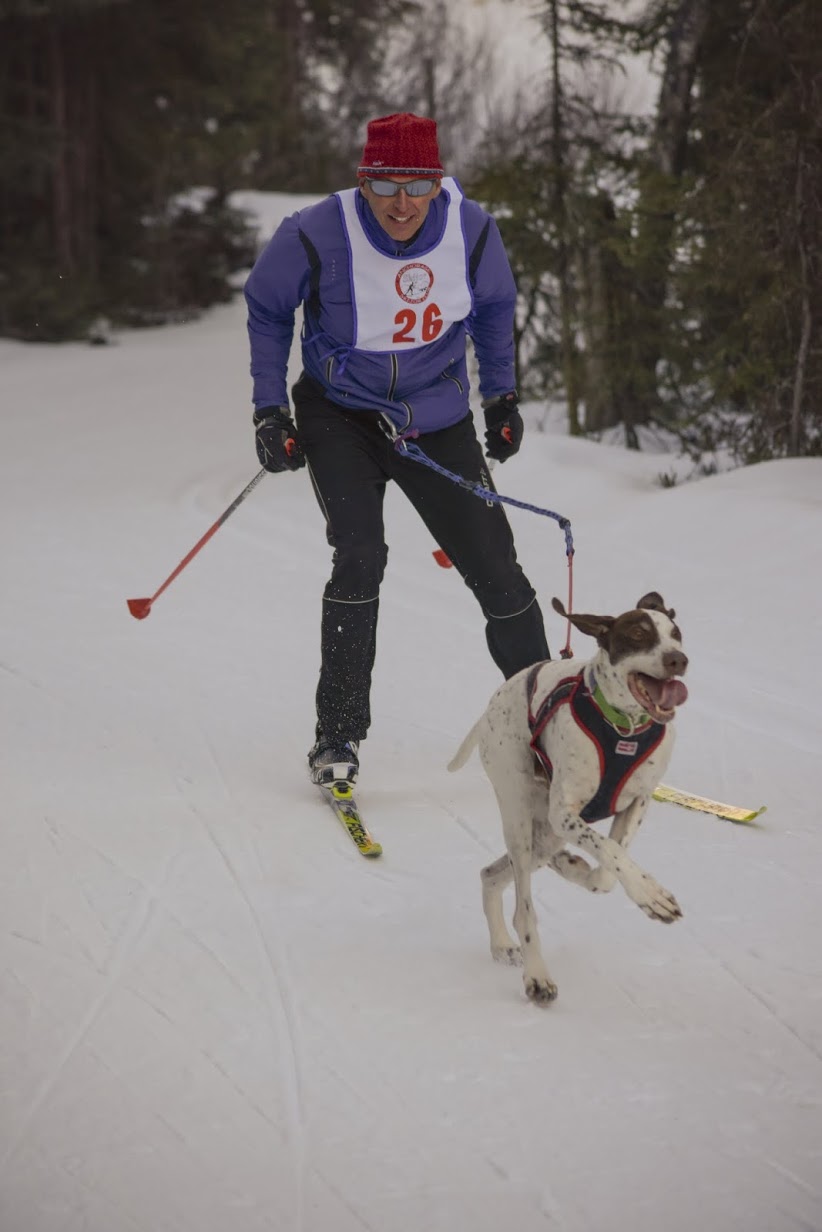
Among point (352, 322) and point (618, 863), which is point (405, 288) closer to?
point (352, 322)

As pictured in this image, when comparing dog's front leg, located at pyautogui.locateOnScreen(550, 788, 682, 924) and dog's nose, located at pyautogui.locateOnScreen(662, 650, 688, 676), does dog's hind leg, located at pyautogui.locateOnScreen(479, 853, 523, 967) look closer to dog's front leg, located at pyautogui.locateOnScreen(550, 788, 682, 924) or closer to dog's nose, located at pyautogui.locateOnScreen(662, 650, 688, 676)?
dog's front leg, located at pyautogui.locateOnScreen(550, 788, 682, 924)

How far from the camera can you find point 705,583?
7707 mm

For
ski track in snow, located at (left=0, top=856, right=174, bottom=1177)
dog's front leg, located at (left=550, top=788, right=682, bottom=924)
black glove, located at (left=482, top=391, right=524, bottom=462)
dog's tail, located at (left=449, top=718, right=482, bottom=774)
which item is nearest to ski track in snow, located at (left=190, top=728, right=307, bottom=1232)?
ski track in snow, located at (left=0, top=856, right=174, bottom=1177)

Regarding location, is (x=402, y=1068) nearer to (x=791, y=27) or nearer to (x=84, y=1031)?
(x=84, y=1031)

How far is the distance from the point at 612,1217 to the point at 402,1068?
67 centimetres

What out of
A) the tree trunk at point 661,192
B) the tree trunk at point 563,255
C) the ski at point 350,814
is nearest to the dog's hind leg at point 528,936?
the ski at point 350,814

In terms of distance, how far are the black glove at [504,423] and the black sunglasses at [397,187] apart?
0.90m

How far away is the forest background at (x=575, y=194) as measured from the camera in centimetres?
967

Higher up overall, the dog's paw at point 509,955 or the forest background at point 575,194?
the forest background at point 575,194

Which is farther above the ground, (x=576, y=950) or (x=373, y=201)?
(x=373, y=201)

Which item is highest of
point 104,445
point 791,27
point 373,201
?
point 791,27

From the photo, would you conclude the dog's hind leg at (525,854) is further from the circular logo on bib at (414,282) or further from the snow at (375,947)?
the circular logo on bib at (414,282)

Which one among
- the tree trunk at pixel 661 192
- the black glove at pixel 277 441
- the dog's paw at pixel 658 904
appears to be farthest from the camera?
the tree trunk at pixel 661 192

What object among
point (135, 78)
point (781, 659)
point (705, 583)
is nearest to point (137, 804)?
point (781, 659)
